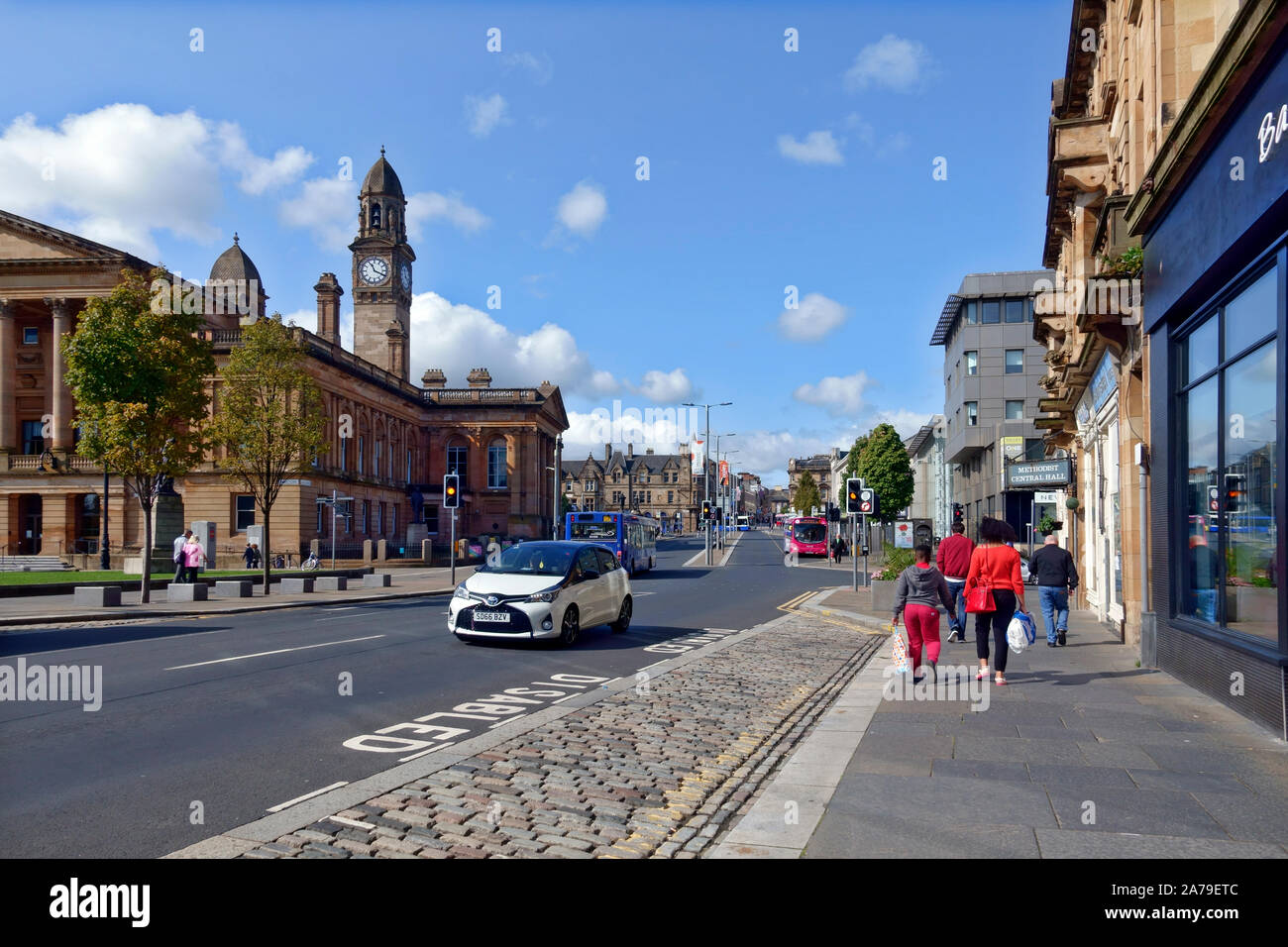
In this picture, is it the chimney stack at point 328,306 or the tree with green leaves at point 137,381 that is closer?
the tree with green leaves at point 137,381

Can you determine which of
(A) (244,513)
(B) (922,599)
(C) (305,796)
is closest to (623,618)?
(B) (922,599)

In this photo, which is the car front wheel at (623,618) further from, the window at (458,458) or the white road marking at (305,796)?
the window at (458,458)

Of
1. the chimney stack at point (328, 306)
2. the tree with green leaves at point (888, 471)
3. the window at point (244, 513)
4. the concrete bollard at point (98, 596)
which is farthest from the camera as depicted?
the tree with green leaves at point (888, 471)

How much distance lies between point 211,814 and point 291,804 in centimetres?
43

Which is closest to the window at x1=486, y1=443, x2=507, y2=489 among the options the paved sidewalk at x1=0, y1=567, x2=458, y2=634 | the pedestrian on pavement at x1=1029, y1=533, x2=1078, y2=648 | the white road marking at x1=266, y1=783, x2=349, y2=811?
the paved sidewalk at x1=0, y1=567, x2=458, y2=634

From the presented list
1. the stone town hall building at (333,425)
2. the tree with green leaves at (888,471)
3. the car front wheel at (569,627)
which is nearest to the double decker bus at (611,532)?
the stone town hall building at (333,425)

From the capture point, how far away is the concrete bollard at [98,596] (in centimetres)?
2152

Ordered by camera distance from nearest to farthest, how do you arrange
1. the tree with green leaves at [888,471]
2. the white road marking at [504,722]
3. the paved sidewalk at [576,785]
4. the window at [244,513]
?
the paved sidewalk at [576,785] < the white road marking at [504,722] < the window at [244,513] < the tree with green leaves at [888,471]

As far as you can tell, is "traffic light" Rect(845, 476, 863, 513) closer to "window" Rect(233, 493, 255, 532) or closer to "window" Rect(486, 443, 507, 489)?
"window" Rect(233, 493, 255, 532)


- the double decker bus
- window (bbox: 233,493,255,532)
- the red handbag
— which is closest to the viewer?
the red handbag

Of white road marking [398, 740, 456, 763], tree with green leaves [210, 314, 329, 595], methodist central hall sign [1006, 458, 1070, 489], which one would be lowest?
white road marking [398, 740, 456, 763]

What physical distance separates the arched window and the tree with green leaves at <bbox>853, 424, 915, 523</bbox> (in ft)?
97.4

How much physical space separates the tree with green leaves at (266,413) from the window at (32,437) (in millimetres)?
32855

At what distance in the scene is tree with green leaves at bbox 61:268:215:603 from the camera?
23453 mm
